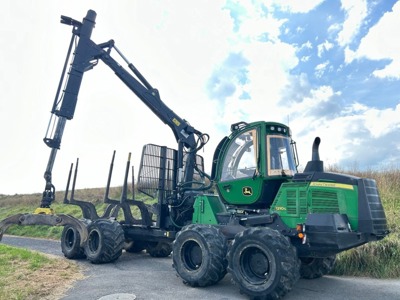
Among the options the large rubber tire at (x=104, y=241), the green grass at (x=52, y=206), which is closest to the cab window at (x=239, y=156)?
the large rubber tire at (x=104, y=241)

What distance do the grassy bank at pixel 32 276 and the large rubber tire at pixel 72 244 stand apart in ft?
2.68

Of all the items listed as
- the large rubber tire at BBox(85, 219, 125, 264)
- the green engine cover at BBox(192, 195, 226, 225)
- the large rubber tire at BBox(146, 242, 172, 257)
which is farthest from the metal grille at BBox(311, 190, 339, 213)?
the large rubber tire at BBox(146, 242, 172, 257)

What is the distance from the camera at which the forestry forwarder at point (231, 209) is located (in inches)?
280

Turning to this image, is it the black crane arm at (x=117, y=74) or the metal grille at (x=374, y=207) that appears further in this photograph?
the black crane arm at (x=117, y=74)

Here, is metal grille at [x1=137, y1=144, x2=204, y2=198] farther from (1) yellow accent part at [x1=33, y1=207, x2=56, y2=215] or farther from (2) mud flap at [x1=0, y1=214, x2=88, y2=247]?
(1) yellow accent part at [x1=33, y1=207, x2=56, y2=215]

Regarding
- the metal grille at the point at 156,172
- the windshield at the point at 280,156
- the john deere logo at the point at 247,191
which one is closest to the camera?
the windshield at the point at 280,156

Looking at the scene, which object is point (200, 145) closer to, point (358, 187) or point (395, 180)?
point (358, 187)

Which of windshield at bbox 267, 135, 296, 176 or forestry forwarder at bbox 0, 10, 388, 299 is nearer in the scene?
forestry forwarder at bbox 0, 10, 388, 299

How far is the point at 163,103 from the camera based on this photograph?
1248cm

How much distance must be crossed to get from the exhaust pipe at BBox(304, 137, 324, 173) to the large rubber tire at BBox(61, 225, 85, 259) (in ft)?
24.1

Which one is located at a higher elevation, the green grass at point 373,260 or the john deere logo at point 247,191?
the john deere logo at point 247,191

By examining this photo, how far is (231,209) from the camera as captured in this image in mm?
9188

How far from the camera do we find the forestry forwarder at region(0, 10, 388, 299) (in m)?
7.11

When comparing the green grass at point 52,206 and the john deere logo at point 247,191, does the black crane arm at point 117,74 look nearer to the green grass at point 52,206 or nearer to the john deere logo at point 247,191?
the john deere logo at point 247,191
